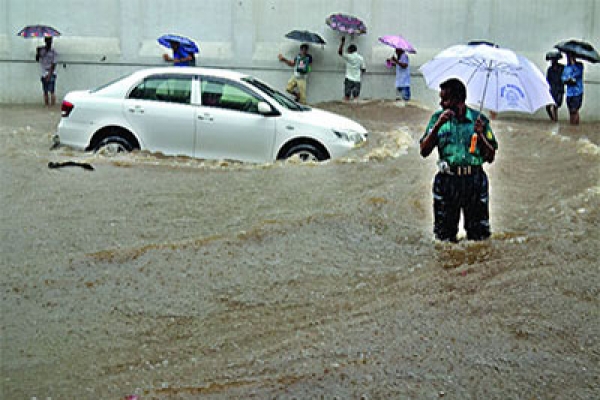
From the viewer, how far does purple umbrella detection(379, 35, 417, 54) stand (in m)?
18.3

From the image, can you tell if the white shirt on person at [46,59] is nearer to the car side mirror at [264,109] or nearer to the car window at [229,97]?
the car window at [229,97]

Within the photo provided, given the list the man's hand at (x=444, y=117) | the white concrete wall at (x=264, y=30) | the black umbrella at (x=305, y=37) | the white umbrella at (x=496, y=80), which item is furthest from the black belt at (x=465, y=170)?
the white concrete wall at (x=264, y=30)

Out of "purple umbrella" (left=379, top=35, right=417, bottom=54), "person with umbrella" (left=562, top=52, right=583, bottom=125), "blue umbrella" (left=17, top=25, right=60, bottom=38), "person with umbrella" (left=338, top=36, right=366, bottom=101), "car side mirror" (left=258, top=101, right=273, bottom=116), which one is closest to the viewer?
"car side mirror" (left=258, top=101, right=273, bottom=116)

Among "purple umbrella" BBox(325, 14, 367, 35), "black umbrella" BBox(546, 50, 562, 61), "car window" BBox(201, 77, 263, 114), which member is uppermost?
"purple umbrella" BBox(325, 14, 367, 35)

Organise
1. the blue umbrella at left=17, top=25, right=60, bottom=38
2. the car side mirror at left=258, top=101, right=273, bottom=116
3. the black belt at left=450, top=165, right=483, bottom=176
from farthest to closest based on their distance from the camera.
→ 1. the blue umbrella at left=17, top=25, right=60, bottom=38
2. the car side mirror at left=258, top=101, right=273, bottom=116
3. the black belt at left=450, top=165, right=483, bottom=176

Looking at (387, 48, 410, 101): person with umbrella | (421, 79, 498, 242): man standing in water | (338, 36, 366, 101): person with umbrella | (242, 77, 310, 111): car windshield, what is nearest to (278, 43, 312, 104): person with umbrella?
(338, 36, 366, 101): person with umbrella

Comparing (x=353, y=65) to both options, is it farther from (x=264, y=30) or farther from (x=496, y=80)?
(x=496, y=80)

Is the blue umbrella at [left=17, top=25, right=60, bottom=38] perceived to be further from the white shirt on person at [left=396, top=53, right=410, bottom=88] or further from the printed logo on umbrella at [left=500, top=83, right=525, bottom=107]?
the printed logo on umbrella at [left=500, top=83, right=525, bottom=107]

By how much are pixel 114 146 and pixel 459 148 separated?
5.95m

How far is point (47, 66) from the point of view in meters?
19.3

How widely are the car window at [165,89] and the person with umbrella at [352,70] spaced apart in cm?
834

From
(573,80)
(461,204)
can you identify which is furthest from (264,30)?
(461,204)

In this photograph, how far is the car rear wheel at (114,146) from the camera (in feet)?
36.8

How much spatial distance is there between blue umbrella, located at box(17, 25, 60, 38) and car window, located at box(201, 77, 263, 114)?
29.3 feet
